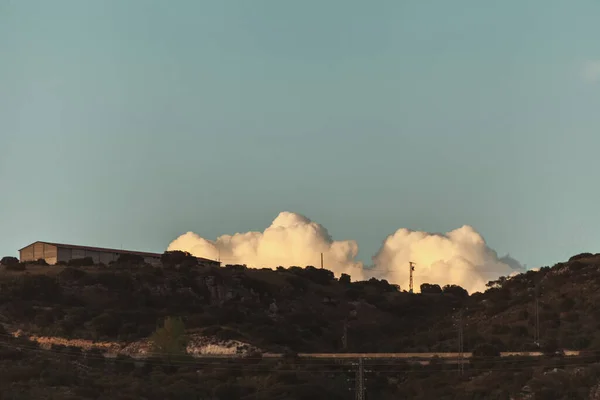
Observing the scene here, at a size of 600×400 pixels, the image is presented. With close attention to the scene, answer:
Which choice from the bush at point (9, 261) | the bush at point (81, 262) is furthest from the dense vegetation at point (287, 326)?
the bush at point (81, 262)

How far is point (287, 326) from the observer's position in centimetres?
13838

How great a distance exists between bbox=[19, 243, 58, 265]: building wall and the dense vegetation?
394cm

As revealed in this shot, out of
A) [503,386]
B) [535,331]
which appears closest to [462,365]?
[503,386]

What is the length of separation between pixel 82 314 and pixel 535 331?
192 ft

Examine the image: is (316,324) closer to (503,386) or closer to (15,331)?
(15,331)

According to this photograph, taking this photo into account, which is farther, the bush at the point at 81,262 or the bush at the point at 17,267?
the bush at the point at 81,262

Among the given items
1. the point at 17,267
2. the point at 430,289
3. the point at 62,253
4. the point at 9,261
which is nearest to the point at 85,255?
the point at 62,253

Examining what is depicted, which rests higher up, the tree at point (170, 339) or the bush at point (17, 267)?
the bush at point (17, 267)

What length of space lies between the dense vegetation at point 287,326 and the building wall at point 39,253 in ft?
12.9

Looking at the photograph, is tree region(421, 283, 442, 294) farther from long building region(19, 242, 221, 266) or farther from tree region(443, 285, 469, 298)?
long building region(19, 242, 221, 266)

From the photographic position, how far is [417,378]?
99.5 meters

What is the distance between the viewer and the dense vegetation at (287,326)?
91.7 m

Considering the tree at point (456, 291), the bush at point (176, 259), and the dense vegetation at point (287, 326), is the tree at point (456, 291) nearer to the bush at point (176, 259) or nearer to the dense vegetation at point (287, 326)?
the dense vegetation at point (287, 326)

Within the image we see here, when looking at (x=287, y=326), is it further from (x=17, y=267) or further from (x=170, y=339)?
(x=17, y=267)
